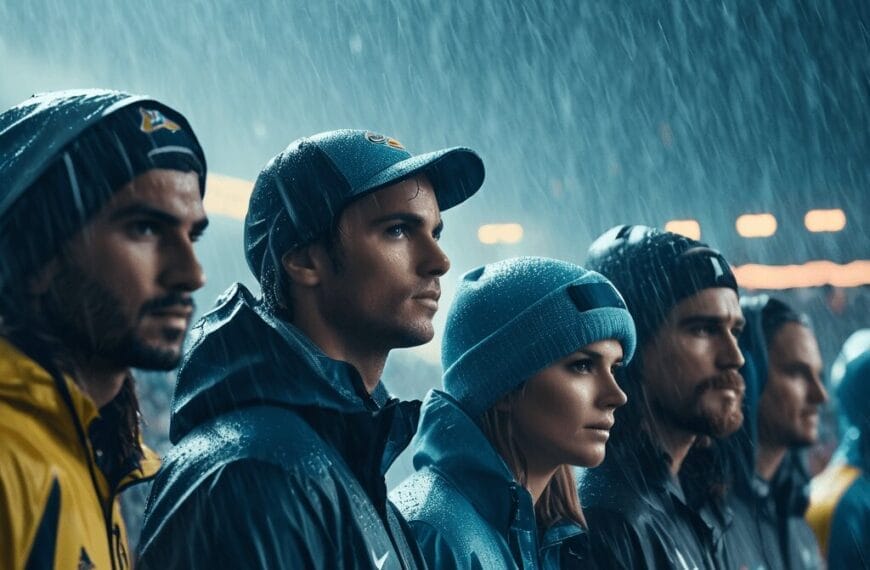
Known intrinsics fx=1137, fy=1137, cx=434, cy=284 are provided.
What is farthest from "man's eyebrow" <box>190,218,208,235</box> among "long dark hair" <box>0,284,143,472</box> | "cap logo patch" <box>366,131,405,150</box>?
"cap logo patch" <box>366,131,405,150</box>

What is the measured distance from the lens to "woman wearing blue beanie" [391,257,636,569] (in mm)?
3008

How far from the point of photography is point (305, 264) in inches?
105

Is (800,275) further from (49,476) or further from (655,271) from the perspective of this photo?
(49,476)

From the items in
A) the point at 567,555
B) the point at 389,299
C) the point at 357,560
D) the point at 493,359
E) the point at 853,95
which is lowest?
the point at 567,555

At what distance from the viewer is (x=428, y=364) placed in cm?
1387

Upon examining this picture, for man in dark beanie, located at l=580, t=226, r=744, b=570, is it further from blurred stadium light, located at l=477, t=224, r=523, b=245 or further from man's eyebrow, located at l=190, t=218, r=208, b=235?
blurred stadium light, located at l=477, t=224, r=523, b=245

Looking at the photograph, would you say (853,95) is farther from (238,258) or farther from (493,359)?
(493,359)

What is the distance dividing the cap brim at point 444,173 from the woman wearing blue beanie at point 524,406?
1.64 feet

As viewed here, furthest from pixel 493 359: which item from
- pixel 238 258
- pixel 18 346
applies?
pixel 238 258

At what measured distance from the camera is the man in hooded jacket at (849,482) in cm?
452

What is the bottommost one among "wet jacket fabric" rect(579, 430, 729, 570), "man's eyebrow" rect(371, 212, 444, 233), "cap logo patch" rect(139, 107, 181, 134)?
"wet jacket fabric" rect(579, 430, 729, 570)

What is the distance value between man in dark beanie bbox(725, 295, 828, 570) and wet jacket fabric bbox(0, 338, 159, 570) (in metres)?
3.24

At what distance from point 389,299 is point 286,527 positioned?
0.69 m

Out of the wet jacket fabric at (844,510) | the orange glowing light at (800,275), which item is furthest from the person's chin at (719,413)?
the orange glowing light at (800,275)
